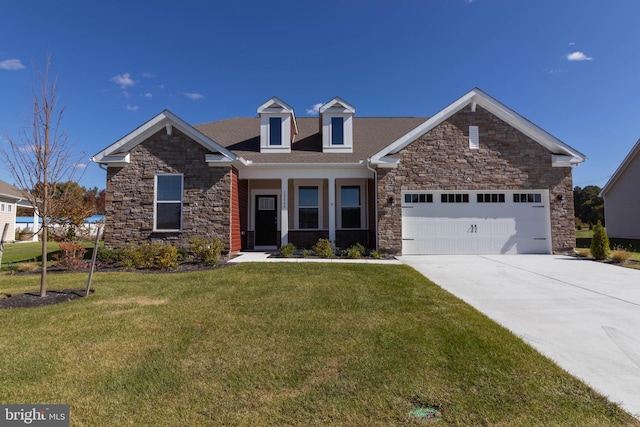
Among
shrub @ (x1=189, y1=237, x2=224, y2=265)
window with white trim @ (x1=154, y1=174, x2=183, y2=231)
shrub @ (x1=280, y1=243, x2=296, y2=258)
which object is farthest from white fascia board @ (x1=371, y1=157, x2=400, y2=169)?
window with white trim @ (x1=154, y1=174, x2=183, y2=231)

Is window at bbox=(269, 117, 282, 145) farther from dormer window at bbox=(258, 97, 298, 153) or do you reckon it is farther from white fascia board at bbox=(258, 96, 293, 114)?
white fascia board at bbox=(258, 96, 293, 114)

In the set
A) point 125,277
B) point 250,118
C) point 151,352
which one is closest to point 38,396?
point 151,352

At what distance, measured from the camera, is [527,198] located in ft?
38.5

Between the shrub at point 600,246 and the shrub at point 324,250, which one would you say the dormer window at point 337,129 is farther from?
the shrub at point 600,246

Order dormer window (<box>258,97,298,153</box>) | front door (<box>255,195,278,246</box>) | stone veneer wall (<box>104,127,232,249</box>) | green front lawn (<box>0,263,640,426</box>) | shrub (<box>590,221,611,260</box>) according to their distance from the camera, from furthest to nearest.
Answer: front door (<box>255,195,278,246</box>), dormer window (<box>258,97,298,153</box>), stone veneer wall (<box>104,127,232,249</box>), shrub (<box>590,221,611,260</box>), green front lawn (<box>0,263,640,426</box>)

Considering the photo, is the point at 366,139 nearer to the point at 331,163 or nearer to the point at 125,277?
the point at 331,163

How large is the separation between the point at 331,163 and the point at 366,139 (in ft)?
11.6

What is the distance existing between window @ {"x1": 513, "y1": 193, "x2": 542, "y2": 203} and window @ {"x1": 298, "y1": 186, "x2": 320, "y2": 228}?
24.9 feet

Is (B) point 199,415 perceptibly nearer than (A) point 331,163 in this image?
Yes

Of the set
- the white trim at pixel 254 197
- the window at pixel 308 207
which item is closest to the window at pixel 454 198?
the window at pixel 308 207

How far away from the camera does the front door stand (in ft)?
45.3

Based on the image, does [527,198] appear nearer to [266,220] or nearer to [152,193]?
[266,220]

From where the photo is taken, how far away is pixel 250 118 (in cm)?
1659

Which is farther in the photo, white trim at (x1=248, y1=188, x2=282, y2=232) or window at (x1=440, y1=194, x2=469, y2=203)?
white trim at (x1=248, y1=188, x2=282, y2=232)
